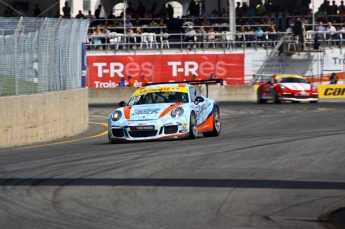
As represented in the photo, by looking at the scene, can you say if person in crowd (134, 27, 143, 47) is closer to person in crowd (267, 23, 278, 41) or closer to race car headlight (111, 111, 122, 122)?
person in crowd (267, 23, 278, 41)

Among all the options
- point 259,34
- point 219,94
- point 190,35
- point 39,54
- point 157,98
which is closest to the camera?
point 157,98

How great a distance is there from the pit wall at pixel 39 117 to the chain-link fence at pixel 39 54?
0.80 feet

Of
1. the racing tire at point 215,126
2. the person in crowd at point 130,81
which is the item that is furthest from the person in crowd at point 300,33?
the racing tire at point 215,126

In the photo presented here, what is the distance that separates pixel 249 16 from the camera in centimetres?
4094

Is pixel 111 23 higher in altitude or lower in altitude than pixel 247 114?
higher

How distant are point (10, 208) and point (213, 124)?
9.19m

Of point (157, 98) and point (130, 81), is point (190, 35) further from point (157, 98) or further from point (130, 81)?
point (157, 98)

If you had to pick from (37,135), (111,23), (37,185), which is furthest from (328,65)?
(37,185)

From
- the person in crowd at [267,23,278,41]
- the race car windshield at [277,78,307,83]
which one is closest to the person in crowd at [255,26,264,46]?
the person in crowd at [267,23,278,41]

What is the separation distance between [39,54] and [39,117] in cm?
144

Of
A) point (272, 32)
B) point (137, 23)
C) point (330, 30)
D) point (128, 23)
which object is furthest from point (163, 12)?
point (330, 30)

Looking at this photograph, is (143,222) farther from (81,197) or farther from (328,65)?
(328,65)

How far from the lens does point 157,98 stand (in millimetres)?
15664

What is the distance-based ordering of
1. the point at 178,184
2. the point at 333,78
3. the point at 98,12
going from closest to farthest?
the point at 178,184, the point at 333,78, the point at 98,12
